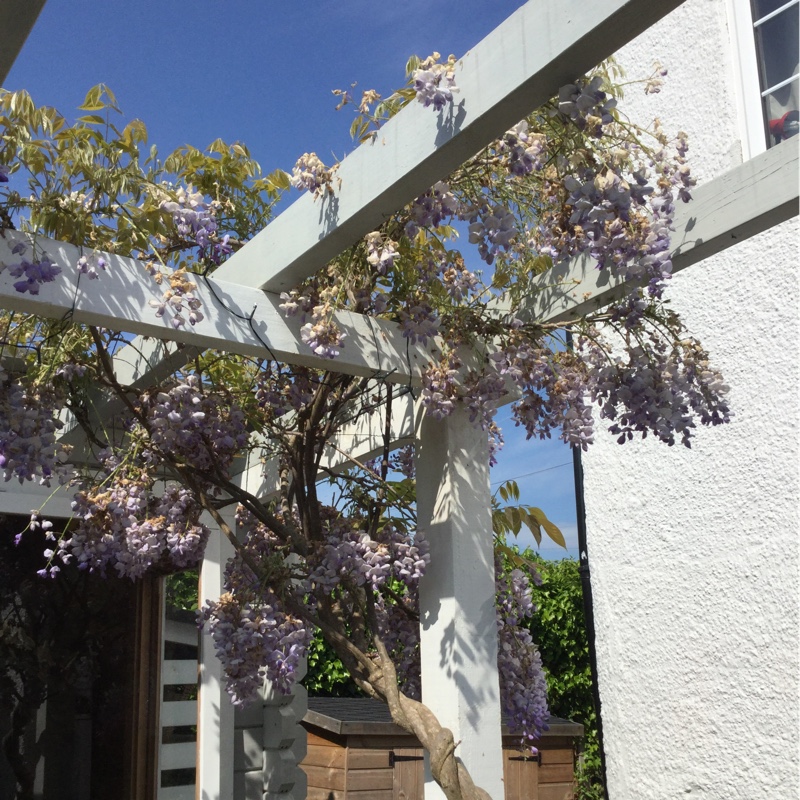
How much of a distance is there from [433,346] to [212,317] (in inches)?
25.3

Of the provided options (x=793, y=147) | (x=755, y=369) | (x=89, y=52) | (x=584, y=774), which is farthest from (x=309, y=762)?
(x=793, y=147)

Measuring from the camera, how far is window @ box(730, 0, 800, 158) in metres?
4.24

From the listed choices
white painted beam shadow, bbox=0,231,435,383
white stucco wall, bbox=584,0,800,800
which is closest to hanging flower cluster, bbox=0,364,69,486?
white painted beam shadow, bbox=0,231,435,383

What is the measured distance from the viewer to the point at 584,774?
23.8 feet

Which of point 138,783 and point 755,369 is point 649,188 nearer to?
point 755,369

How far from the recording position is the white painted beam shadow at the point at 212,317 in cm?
209

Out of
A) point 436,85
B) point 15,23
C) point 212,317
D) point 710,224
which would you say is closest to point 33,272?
point 212,317

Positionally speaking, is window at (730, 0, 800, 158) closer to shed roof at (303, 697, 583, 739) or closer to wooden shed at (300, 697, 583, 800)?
shed roof at (303, 697, 583, 739)

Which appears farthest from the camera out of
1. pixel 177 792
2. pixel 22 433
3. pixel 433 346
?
pixel 177 792

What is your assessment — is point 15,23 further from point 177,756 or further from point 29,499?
point 177,756

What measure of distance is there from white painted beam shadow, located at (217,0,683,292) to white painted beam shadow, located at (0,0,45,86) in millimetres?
769

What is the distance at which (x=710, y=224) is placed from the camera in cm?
221

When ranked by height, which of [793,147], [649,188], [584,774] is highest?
[793,147]

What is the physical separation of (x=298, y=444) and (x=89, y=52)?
5.78ft
